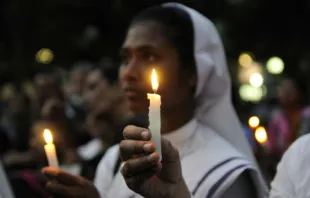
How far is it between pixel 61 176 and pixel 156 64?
0.75 metres

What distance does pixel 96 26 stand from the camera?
1970cm

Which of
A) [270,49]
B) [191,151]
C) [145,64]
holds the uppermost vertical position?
[145,64]

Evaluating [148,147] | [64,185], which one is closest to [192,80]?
[64,185]

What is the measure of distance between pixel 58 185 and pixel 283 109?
17.6 feet

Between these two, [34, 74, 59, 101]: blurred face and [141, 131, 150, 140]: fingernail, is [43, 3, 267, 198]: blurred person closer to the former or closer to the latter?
[141, 131, 150, 140]: fingernail

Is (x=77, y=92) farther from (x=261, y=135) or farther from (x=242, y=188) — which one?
(x=242, y=188)

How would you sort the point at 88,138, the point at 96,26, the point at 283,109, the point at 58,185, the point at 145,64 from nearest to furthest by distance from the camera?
the point at 58,185, the point at 145,64, the point at 88,138, the point at 283,109, the point at 96,26

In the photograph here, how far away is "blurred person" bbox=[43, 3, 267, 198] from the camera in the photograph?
3.21 m

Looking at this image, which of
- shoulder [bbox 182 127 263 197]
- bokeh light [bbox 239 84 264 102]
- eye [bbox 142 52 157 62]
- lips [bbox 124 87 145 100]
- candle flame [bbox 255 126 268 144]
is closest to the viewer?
shoulder [bbox 182 127 263 197]

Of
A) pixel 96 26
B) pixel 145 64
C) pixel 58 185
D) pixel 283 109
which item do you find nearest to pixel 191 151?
pixel 145 64

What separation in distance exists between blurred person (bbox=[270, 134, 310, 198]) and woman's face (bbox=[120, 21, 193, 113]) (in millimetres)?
739

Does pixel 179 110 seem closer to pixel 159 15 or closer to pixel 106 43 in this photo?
pixel 159 15

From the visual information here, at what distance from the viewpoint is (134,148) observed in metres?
2.36

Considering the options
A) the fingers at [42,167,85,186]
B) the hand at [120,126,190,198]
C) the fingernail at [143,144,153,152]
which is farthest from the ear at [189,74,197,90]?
the fingernail at [143,144,153,152]
